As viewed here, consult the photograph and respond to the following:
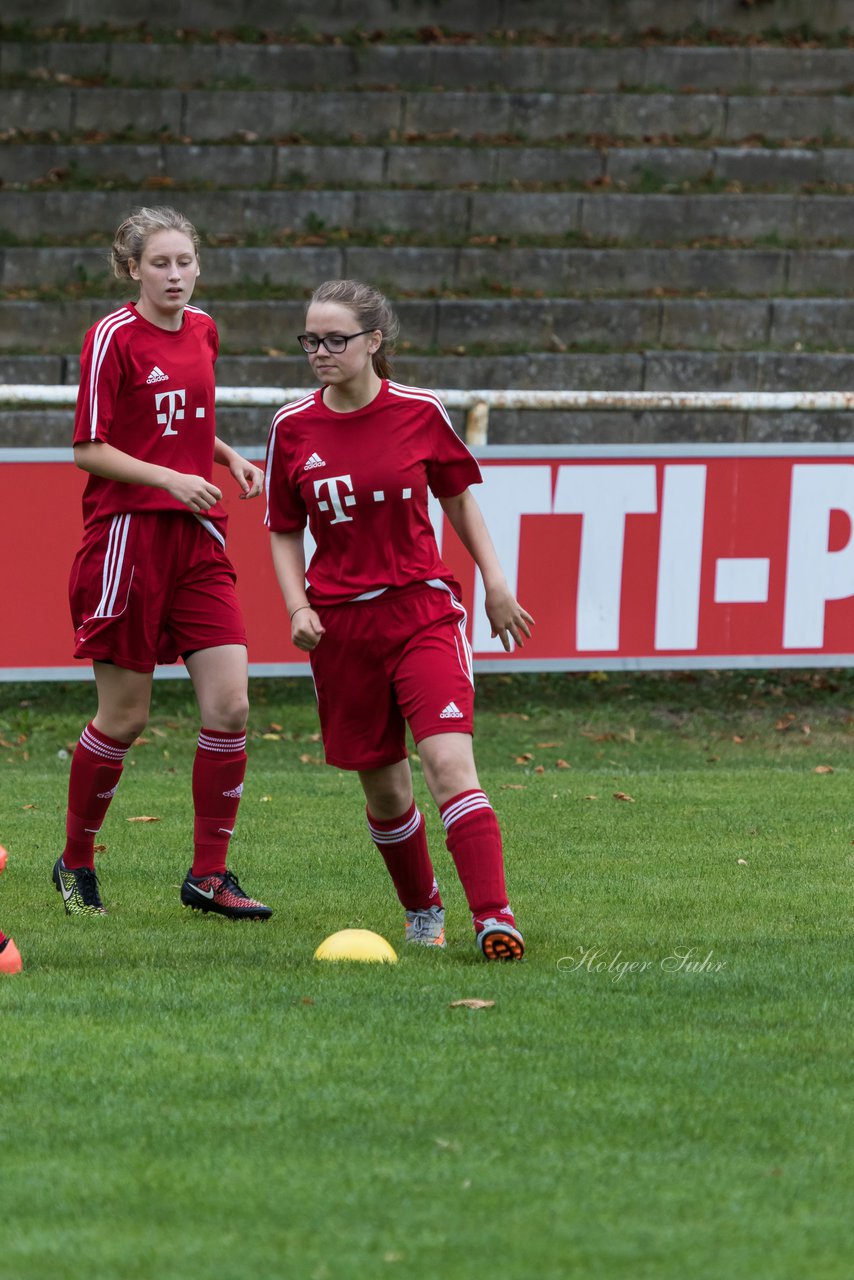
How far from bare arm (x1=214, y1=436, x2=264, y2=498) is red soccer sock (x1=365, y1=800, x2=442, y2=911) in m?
1.17

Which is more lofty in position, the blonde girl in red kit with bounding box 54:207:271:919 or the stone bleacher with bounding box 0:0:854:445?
the stone bleacher with bounding box 0:0:854:445

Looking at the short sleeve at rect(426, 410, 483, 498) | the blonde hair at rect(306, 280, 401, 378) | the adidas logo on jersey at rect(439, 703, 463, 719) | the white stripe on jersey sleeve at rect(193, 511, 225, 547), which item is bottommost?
the adidas logo on jersey at rect(439, 703, 463, 719)

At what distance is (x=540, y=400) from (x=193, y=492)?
224 inches

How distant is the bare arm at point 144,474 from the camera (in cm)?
554

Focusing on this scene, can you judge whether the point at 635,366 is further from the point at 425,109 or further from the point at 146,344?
the point at 146,344

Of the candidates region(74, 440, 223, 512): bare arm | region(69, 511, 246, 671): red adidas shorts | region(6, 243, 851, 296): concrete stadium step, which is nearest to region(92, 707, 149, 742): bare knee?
region(69, 511, 246, 671): red adidas shorts

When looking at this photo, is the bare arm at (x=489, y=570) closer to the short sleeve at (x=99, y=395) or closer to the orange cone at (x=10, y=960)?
the short sleeve at (x=99, y=395)

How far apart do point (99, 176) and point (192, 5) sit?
2796mm

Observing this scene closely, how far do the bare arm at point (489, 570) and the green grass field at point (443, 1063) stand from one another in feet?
3.19

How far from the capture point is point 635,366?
14.3m

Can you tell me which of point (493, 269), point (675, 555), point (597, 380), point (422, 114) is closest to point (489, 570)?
point (675, 555)

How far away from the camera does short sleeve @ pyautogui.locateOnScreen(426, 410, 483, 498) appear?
17.6ft

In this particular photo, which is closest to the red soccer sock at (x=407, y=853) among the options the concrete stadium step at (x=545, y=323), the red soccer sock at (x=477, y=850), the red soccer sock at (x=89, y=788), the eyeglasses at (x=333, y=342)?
the red soccer sock at (x=477, y=850)

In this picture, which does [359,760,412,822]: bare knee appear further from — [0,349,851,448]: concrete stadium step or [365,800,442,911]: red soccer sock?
[0,349,851,448]: concrete stadium step
